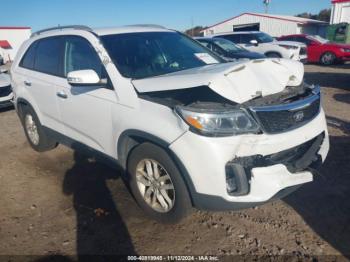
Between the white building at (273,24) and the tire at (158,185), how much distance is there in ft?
113

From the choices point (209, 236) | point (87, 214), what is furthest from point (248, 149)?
point (87, 214)

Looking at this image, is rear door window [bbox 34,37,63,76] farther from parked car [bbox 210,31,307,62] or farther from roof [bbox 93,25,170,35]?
parked car [bbox 210,31,307,62]

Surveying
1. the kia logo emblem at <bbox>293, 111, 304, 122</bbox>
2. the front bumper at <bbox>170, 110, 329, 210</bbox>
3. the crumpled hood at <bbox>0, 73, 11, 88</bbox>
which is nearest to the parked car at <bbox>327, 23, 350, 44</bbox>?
the crumpled hood at <bbox>0, 73, 11, 88</bbox>

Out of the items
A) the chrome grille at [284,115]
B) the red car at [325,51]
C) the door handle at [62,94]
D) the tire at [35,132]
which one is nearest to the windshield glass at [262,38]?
the red car at [325,51]

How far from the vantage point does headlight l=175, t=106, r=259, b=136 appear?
257 cm

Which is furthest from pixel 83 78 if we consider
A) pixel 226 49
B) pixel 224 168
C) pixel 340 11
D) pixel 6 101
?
pixel 340 11

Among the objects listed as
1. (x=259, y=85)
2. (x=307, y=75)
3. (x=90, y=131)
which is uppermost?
(x=259, y=85)

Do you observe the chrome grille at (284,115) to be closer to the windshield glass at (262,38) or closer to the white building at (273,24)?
the windshield glass at (262,38)

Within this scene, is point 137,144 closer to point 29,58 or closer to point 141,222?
point 141,222

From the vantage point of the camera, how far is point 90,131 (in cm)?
369

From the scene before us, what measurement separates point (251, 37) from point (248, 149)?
Result: 1426cm

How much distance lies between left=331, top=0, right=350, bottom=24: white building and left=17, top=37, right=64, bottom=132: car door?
30.1m

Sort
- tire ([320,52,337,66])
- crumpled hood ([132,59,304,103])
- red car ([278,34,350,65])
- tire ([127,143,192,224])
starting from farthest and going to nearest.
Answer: tire ([320,52,337,66]) < red car ([278,34,350,65]) < tire ([127,143,192,224]) < crumpled hood ([132,59,304,103])

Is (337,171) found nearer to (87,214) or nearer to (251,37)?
(87,214)
